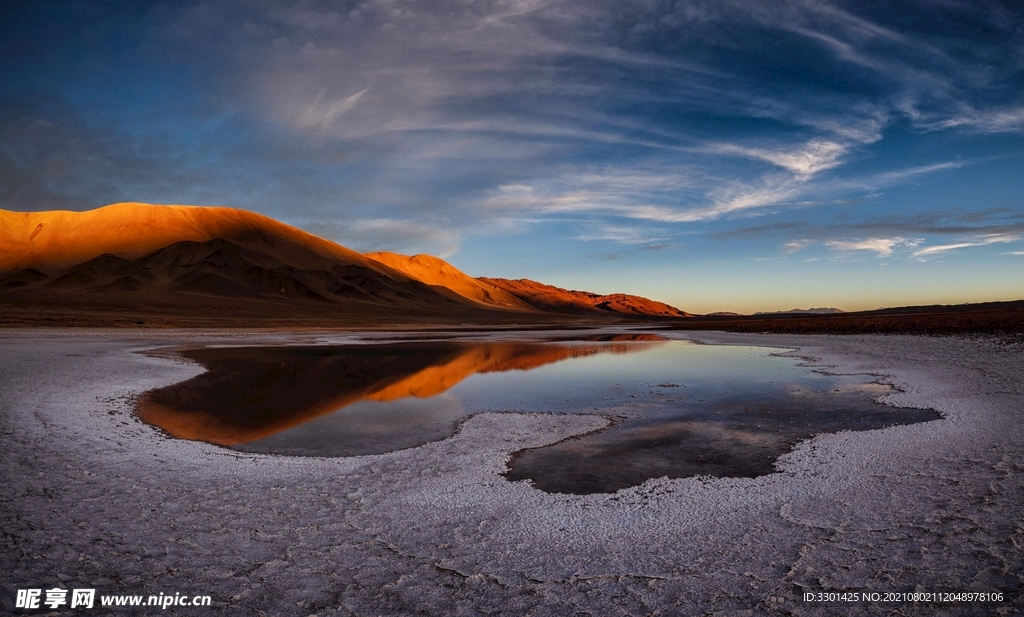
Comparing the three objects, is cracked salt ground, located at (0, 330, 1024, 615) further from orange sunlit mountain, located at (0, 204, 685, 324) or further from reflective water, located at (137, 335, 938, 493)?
orange sunlit mountain, located at (0, 204, 685, 324)

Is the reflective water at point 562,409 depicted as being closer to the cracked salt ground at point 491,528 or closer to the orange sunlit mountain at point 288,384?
the orange sunlit mountain at point 288,384

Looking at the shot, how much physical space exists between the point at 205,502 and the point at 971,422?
12.4 m

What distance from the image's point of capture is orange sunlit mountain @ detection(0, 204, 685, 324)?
99250 mm

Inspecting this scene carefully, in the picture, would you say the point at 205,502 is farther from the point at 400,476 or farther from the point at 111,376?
the point at 111,376

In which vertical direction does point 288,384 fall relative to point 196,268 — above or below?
below

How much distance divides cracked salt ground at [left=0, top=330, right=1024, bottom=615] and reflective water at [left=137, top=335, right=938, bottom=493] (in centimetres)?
67

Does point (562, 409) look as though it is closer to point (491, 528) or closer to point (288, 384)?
point (491, 528)

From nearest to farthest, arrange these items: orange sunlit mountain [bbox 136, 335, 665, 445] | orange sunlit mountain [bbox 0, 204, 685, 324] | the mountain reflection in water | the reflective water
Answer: the reflective water, the mountain reflection in water, orange sunlit mountain [bbox 136, 335, 665, 445], orange sunlit mountain [bbox 0, 204, 685, 324]

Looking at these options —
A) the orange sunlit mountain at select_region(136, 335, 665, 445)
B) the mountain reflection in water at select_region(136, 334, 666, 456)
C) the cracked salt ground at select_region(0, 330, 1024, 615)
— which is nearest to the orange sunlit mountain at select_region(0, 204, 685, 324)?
the orange sunlit mountain at select_region(136, 335, 665, 445)

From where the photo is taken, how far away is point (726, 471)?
734cm

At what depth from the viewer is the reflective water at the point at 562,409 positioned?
813 cm

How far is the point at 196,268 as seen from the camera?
127500 millimetres

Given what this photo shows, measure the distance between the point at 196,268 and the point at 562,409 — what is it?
139m

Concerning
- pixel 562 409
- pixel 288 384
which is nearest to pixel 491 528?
pixel 562 409
